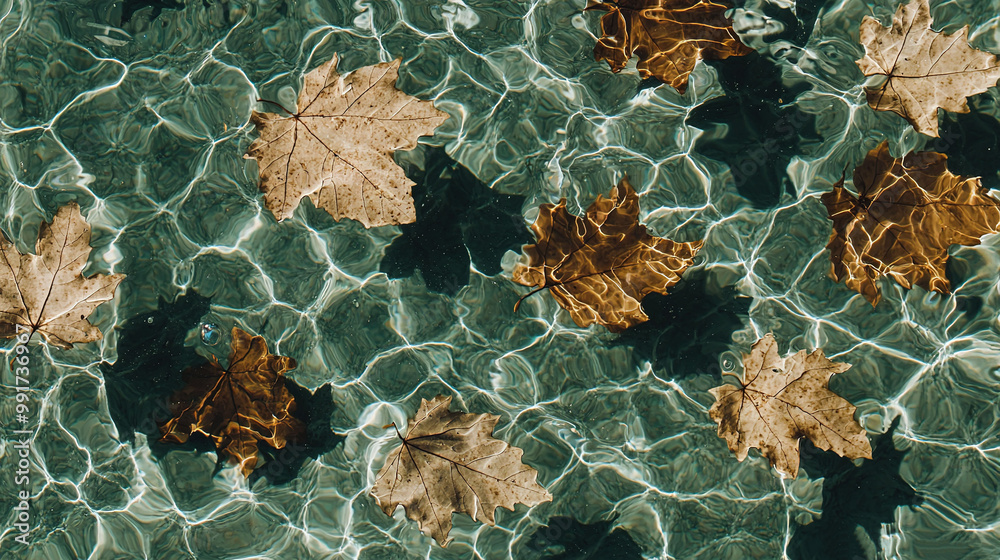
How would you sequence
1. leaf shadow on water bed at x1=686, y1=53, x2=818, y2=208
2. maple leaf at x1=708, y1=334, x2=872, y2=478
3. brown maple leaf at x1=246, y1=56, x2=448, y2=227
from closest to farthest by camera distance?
brown maple leaf at x1=246, y1=56, x2=448, y2=227, maple leaf at x1=708, y1=334, x2=872, y2=478, leaf shadow on water bed at x1=686, y1=53, x2=818, y2=208

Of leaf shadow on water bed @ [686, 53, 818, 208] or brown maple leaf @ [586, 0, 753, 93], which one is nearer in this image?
Result: brown maple leaf @ [586, 0, 753, 93]

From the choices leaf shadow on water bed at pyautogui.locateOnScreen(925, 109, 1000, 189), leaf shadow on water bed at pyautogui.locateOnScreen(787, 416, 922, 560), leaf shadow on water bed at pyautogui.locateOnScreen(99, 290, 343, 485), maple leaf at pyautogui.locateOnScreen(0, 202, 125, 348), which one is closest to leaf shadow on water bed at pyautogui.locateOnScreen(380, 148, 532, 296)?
leaf shadow on water bed at pyautogui.locateOnScreen(99, 290, 343, 485)

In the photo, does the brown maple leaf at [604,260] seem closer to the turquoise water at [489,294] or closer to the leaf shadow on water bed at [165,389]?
the turquoise water at [489,294]

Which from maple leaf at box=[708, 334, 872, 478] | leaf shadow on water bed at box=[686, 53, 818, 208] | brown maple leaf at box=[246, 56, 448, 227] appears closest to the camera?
brown maple leaf at box=[246, 56, 448, 227]

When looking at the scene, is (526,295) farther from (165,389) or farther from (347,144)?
(165,389)

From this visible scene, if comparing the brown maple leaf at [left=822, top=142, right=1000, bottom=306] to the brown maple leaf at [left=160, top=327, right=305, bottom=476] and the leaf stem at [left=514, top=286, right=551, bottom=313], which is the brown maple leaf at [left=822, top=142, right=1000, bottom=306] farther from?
the brown maple leaf at [left=160, top=327, right=305, bottom=476]

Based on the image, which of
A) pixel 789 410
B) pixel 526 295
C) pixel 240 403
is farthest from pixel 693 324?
pixel 240 403
